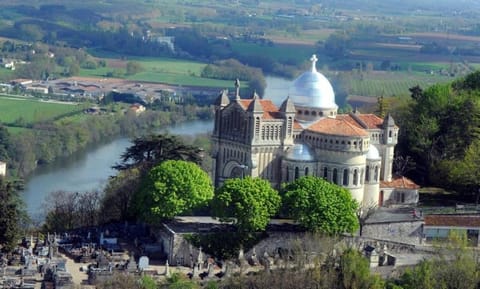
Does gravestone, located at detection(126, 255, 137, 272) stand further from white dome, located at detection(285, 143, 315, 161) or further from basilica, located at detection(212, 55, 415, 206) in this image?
white dome, located at detection(285, 143, 315, 161)

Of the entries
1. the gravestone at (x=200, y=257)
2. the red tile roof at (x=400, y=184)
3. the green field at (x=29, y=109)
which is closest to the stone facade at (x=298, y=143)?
the red tile roof at (x=400, y=184)

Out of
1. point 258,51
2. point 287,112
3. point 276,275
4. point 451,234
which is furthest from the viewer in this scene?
point 258,51

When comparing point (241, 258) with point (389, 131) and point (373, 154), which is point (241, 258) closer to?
point (373, 154)

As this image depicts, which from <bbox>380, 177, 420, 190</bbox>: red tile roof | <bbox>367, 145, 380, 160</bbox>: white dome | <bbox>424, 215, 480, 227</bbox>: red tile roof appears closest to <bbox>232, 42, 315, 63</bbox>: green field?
<bbox>380, 177, 420, 190</bbox>: red tile roof

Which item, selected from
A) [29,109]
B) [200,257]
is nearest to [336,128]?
[200,257]

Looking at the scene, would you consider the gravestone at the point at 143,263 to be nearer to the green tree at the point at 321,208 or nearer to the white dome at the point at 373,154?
the green tree at the point at 321,208

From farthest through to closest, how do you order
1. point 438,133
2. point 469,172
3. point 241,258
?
point 438,133 → point 469,172 → point 241,258

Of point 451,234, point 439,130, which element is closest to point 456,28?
point 439,130

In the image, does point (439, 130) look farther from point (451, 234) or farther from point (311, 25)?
point (311, 25)
